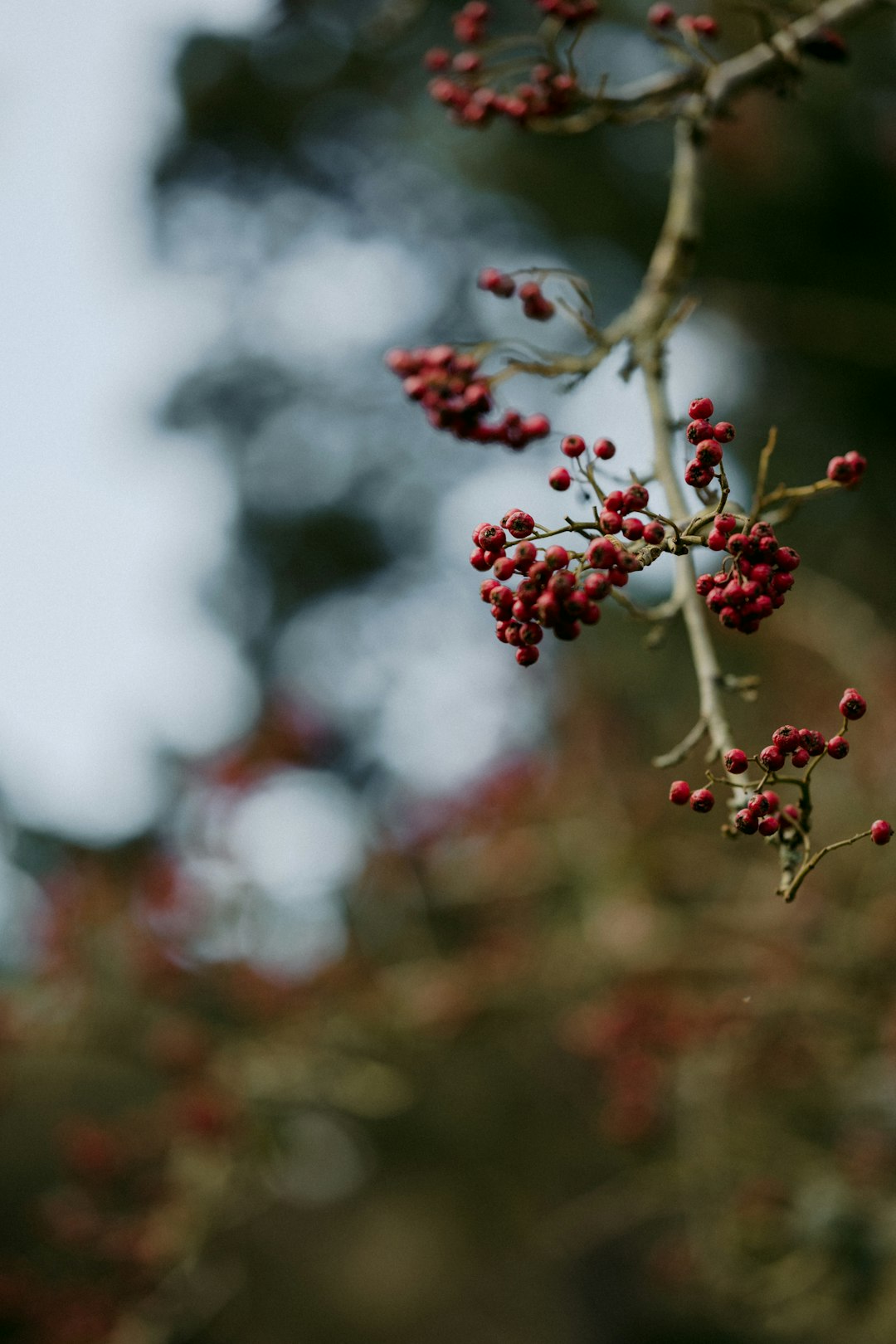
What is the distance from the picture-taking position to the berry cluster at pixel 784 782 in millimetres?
1035

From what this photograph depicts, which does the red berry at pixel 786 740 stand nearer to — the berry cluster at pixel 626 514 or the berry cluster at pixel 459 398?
the berry cluster at pixel 626 514

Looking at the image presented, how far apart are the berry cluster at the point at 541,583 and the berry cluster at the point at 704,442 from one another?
0.12 m

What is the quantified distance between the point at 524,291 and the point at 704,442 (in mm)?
635

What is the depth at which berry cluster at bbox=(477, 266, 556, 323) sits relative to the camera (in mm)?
1592

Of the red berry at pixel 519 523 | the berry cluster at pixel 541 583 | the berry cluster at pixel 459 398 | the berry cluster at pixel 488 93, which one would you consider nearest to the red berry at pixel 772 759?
the berry cluster at pixel 541 583

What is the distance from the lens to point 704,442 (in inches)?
43.1

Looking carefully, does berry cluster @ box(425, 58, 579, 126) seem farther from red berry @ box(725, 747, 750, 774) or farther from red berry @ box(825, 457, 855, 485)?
red berry @ box(725, 747, 750, 774)

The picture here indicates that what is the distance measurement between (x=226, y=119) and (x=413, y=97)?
132 cm

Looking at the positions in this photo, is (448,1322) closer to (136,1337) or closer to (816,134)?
(136,1337)

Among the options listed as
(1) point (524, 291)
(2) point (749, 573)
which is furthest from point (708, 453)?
(1) point (524, 291)

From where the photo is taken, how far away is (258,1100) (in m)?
3.70

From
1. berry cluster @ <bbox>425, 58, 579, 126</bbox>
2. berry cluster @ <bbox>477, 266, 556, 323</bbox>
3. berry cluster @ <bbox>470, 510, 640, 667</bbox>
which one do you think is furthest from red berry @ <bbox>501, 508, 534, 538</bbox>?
berry cluster @ <bbox>425, 58, 579, 126</bbox>

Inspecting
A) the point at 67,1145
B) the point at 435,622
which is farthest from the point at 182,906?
the point at 435,622

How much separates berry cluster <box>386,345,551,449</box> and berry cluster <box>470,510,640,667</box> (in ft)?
1.53
